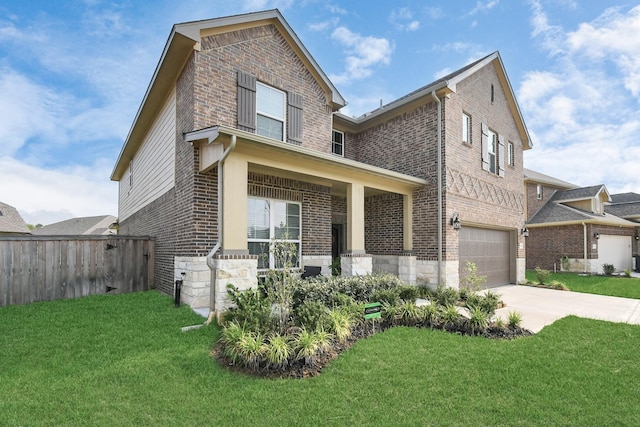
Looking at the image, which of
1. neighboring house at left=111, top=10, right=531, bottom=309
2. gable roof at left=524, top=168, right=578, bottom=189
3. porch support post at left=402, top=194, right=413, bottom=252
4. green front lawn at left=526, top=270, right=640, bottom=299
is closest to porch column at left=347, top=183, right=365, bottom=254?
neighboring house at left=111, top=10, right=531, bottom=309

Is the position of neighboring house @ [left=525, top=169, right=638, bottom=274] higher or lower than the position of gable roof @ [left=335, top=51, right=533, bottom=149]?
lower

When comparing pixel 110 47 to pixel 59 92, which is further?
pixel 59 92

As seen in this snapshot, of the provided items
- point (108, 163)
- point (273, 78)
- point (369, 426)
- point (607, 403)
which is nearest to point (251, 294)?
point (369, 426)

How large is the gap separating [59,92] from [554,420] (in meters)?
14.9

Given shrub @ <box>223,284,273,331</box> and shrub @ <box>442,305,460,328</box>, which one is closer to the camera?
shrub @ <box>223,284,273,331</box>

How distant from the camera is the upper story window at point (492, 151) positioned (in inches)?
455

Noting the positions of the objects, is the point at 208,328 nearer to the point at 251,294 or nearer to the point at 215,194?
the point at 251,294

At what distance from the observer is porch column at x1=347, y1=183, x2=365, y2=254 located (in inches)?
323

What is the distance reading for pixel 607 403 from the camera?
3367 mm

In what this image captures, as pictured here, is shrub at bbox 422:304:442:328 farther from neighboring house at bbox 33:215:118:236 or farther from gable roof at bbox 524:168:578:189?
neighboring house at bbox 33:215:118:236

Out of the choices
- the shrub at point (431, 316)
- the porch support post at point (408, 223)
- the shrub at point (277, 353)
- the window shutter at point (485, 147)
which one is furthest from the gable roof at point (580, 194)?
the shrub at point (277, 353)

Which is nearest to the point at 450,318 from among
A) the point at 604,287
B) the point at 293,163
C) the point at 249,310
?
the point at 249,310

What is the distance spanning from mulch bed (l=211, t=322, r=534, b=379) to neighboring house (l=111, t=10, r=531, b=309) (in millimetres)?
1873

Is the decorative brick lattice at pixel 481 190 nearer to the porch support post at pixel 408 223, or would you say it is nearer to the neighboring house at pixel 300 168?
the neighboring house at pixel 300 168
